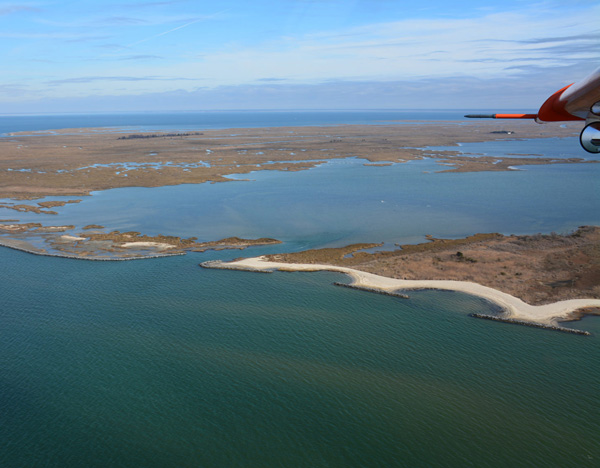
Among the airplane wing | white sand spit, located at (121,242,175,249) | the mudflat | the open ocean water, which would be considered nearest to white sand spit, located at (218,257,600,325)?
the open ocean water

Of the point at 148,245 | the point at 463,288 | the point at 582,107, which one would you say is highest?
the point at 582,107

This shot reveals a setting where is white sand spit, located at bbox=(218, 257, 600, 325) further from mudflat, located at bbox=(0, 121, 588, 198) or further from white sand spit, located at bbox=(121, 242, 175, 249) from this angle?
mudflat, located at bbox=(0, 121, 588, 198)

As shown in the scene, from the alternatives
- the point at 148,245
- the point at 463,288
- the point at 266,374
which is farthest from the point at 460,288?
the point at 148,245

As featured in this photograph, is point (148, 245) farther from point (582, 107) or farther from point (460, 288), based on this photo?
point (582, 107)

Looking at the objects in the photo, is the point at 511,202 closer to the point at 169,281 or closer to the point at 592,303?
the point at 592,303

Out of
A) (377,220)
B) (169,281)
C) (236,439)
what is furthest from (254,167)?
(236,439)

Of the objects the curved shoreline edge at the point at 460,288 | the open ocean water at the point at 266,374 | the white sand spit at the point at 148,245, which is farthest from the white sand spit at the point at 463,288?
the white sand spit at the point at 148,245

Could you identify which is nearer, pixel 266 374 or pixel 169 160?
pixel 266 374

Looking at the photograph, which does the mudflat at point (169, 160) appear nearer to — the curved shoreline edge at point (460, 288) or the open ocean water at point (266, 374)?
the open ocean water at point (266, 374)
